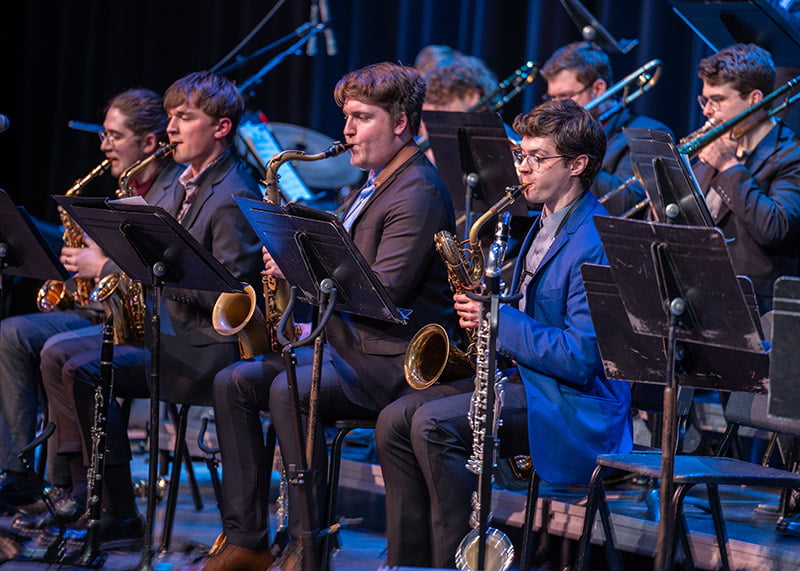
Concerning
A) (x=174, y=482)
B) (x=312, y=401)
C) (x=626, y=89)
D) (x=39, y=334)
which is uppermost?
(x=626, y=89)

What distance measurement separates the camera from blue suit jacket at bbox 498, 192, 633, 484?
3.10 m

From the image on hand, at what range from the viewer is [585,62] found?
16.8 ft

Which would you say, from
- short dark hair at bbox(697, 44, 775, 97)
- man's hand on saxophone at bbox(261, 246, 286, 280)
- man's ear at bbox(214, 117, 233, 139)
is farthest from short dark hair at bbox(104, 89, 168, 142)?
short dark hair at bbox(697, 44, 775, 97)

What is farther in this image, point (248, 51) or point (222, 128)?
point (248, 51)

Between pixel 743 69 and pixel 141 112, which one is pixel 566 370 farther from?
pixel 141 112

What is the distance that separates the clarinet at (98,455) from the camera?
143 inches

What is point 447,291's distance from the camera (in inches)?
144

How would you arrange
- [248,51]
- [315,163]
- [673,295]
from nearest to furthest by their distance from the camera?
[673,295] → [315,163] → [248,51]

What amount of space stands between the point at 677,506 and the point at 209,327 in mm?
1871

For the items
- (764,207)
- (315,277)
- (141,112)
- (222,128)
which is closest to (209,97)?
(222,128)

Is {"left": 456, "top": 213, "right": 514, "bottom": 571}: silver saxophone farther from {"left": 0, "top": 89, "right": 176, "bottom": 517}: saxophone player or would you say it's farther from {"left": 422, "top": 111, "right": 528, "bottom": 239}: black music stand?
{"left": 0, "top": 89, "right": 176, "bottom": 517}: saxophone player

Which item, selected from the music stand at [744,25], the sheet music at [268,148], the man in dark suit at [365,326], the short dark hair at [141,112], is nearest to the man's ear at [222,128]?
the short dark hair at [141,112]

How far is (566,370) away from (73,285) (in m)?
2.77

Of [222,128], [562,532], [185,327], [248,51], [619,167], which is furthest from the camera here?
[248,51]
